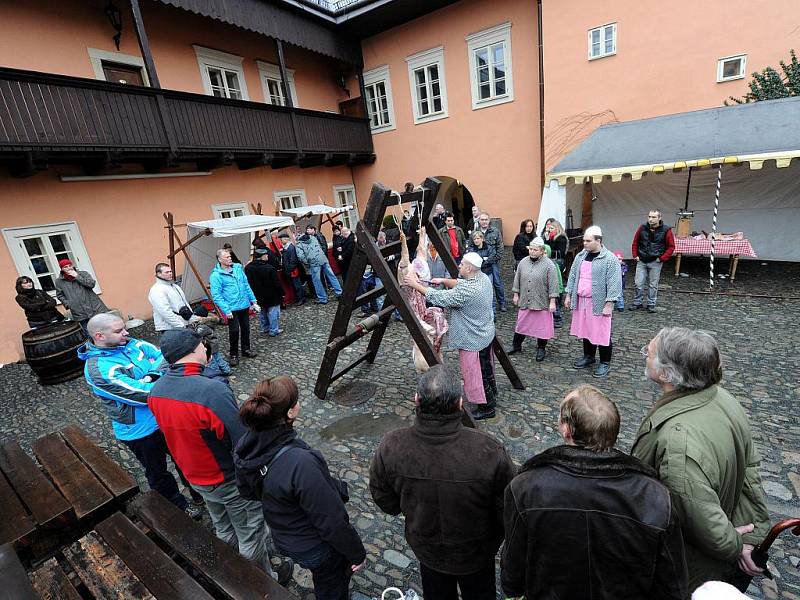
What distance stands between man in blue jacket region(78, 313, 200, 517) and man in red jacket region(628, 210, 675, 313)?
23.6 feet

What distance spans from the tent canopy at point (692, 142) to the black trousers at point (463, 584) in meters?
8.04

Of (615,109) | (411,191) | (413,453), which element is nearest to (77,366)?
(411,191)

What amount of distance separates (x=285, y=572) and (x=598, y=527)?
2258mm

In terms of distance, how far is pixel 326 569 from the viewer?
199 cm

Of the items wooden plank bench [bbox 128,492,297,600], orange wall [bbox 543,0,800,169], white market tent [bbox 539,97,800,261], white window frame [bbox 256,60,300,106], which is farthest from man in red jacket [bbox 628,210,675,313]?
white window frame [bbox 256,60,300,106]

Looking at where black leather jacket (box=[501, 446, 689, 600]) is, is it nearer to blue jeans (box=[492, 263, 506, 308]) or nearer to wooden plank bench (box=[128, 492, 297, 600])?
wooden plank bench (box=[128, 492, 297, 600])

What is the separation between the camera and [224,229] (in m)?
8.39

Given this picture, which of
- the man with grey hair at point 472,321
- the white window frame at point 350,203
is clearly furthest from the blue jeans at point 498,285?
the white window frame at point 350,203

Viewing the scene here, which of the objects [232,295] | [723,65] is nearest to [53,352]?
[232,295]

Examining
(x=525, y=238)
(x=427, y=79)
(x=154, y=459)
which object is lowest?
(x=154, y=459)

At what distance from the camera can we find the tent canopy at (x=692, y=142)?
22.3 ft

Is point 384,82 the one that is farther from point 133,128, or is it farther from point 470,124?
point 133,128

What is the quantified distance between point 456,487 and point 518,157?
12.4m

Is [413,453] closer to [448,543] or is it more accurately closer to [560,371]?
[448,543]
